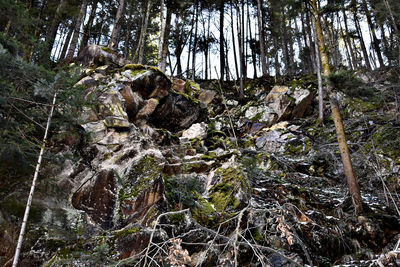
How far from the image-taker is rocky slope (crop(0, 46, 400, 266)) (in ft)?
15.5

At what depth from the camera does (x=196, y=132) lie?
1172 centimetres

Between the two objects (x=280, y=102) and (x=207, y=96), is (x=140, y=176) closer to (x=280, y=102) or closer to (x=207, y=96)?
(x=280, y=102)

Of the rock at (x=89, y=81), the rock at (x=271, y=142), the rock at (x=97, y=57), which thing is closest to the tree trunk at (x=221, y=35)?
the rock at (x=271, y=142)

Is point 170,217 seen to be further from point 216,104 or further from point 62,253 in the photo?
A: point 216,104

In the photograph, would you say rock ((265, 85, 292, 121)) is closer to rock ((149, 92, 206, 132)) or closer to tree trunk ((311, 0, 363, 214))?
rock ((149, 92, 206, 132))

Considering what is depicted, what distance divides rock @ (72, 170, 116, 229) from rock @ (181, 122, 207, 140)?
528cm

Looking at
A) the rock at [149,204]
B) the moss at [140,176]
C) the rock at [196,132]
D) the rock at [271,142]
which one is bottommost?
the rock at [149,204]

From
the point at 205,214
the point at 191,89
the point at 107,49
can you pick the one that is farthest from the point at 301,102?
the point at 107,49

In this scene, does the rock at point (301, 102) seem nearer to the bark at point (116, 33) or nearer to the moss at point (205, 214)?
the moss at point (205, 214)

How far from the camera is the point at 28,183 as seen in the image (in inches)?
208

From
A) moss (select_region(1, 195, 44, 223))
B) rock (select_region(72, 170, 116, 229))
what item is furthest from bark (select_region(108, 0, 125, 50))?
moss (select_region(1, 195, 44, 223))

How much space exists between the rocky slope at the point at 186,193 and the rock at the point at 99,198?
2 centimetres

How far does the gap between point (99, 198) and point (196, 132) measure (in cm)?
639

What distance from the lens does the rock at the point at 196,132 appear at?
37.7 feet
